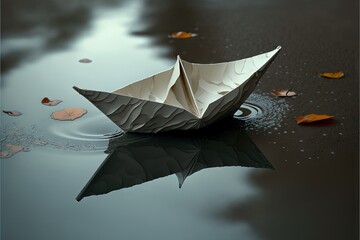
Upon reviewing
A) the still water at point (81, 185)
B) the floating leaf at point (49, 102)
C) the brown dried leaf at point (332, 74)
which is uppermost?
the brown dried leaf at point (332, 74)

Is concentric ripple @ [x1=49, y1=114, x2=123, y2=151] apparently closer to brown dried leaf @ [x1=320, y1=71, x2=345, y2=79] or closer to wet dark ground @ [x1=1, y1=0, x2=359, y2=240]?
wet dark ground @ [x1=1, y1=0, x2=359, y2=240]

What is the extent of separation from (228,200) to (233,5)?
7.17ft

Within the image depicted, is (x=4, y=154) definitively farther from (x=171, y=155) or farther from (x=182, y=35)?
(x=182, y=35)

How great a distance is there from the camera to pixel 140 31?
11.1ft

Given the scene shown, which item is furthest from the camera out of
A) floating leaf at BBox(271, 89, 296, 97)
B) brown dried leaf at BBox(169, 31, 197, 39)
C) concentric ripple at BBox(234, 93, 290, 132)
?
brown dried leaf at BBox(169, 31, 197, 39)

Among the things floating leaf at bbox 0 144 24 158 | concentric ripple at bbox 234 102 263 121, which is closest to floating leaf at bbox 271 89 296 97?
concentric ripple at bbox 234 102 263 121

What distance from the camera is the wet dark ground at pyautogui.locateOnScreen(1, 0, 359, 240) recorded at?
66.6 inches

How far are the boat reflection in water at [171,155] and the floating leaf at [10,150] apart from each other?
276 millimetres

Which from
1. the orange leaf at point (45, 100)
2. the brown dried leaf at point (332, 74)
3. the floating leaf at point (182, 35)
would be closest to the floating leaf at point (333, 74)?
the brown dried leaf at point (332, 74)

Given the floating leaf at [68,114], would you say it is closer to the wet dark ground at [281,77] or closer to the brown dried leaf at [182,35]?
the wet dark ground at [281,77]

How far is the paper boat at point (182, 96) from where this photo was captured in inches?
79.4

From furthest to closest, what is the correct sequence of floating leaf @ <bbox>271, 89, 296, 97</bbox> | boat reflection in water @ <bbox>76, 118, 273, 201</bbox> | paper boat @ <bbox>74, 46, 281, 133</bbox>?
floating leaf @ <bbox>271, 89, 296, 97</bbox> < paper boat @ <bbox>74, 46, 281, 133</bbox> < boat reflection in water @ <bbox>76, 118, 273, 201</bbox>

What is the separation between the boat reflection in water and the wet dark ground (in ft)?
0.14

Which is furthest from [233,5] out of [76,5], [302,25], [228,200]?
[228,200]
